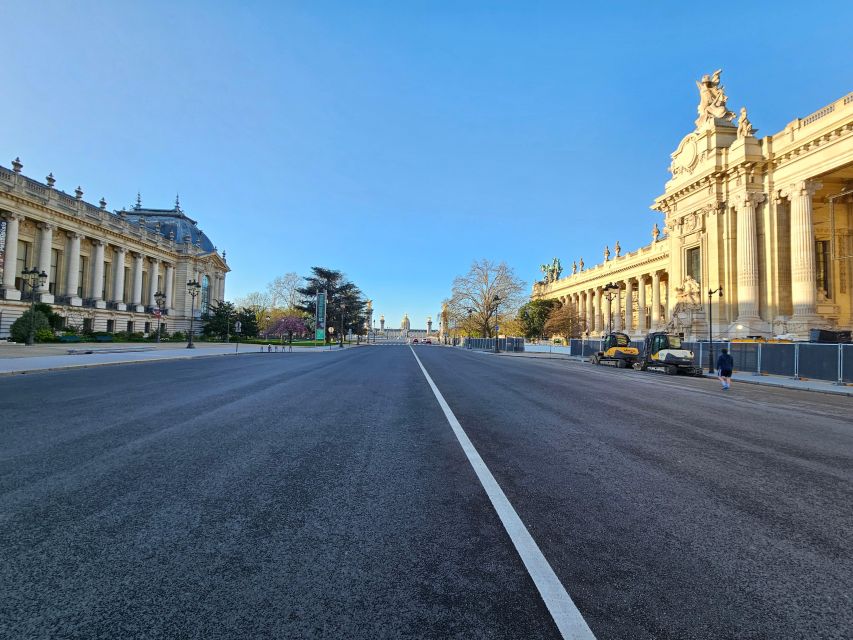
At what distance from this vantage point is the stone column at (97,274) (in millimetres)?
51688

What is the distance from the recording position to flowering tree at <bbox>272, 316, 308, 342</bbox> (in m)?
76.3

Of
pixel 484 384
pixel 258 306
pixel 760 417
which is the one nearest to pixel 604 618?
pixel 760 417

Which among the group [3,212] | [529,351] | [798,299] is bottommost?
[529,351]

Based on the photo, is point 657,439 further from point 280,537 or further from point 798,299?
point 798,299

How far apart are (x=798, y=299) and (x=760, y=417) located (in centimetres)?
2855

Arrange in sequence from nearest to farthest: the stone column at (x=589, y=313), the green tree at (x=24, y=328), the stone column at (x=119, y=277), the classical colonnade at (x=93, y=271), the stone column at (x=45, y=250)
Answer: the green tree at (x=24, y=328), the classical colonnade at (x=93, y=271), the stone column at (x=45, y=250), the stone column at (x=119, y=277), the stone column at (x=589, y=313)

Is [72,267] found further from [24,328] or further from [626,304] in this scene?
[626,304]

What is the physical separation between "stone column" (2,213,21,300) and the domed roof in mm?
29727

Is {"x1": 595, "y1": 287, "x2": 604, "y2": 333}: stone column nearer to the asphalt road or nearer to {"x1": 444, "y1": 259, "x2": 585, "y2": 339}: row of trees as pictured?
{"x1": 444, "y1": 259, "x2": 585, "y2": 339}: row of trees

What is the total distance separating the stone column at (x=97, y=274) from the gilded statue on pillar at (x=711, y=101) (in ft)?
228

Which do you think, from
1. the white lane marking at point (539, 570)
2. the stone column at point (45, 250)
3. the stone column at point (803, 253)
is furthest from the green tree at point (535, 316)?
the white lane marking at point (539, 570)

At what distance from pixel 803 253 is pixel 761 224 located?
4685 millimetres

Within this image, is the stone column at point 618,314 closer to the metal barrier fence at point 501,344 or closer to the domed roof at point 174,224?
the metal barrier fence at point 501,344

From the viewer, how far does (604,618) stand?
81.3 inches
